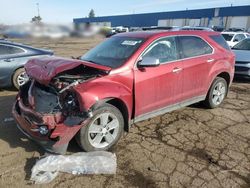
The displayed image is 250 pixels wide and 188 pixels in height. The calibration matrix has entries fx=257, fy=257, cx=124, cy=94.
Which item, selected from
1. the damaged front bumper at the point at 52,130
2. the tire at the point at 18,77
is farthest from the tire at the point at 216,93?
the tire at the point at 18,77

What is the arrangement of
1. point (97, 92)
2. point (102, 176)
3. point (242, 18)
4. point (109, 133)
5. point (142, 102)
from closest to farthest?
point (102, 176) < point (97, 92) < point (109, 133) < point (142, 102) < point (242, 18)

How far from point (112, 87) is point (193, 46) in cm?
217

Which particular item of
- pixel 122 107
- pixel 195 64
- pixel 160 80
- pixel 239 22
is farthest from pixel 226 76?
pixel 239 22

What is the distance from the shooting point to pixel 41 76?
3562 millimetres

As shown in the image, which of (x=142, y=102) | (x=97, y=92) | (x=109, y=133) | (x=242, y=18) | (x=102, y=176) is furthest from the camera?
(x=242, y=18)

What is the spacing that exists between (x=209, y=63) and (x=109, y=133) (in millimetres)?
2656

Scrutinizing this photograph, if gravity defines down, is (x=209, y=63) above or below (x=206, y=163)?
above

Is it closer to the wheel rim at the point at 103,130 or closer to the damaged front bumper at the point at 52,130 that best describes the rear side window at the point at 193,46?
the wheel rim at the point at 103,130

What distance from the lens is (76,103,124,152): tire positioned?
3.56 m

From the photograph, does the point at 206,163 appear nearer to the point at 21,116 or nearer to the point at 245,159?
the point at 245,159

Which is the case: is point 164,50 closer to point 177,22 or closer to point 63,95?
point 63,95

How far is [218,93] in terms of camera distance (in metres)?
5.75

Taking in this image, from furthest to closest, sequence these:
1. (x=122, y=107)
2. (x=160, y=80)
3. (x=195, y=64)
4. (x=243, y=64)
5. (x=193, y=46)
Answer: (x=243, y=64)
(x=193, y=46)
(x=195, y=64)
(x=160, y=80)
(x=122, y=107)

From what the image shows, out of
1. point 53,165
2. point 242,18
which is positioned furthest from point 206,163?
point 242,18
